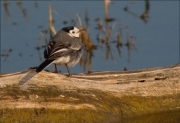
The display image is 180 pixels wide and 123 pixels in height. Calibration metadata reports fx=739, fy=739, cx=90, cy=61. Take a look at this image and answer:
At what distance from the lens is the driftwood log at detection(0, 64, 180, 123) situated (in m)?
10.1

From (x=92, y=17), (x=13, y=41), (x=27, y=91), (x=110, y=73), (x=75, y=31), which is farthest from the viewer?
(x=92, y=17)

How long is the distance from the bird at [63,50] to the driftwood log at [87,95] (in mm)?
373

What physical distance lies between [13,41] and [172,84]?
564cm

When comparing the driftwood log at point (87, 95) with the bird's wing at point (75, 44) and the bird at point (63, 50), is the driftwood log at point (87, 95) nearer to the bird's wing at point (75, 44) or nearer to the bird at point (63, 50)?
the bird at point (63, 50)

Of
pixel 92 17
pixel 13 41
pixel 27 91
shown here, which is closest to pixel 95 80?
pixel 27 91

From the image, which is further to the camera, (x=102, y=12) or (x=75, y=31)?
(x=102, y=12)

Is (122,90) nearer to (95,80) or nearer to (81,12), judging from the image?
(95,80)

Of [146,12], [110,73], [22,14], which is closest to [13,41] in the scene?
[22,14]

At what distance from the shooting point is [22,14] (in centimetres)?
1739

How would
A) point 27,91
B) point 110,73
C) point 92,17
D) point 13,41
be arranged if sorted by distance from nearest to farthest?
point 27,91, point 110,73, point 13,41, point 92,17

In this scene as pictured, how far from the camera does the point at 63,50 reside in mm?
10992

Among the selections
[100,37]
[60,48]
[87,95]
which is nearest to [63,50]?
[60,48]

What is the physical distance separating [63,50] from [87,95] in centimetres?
99

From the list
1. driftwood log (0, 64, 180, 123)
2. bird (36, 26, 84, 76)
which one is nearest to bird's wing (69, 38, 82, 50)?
bird (36, 26, 84, 76)
